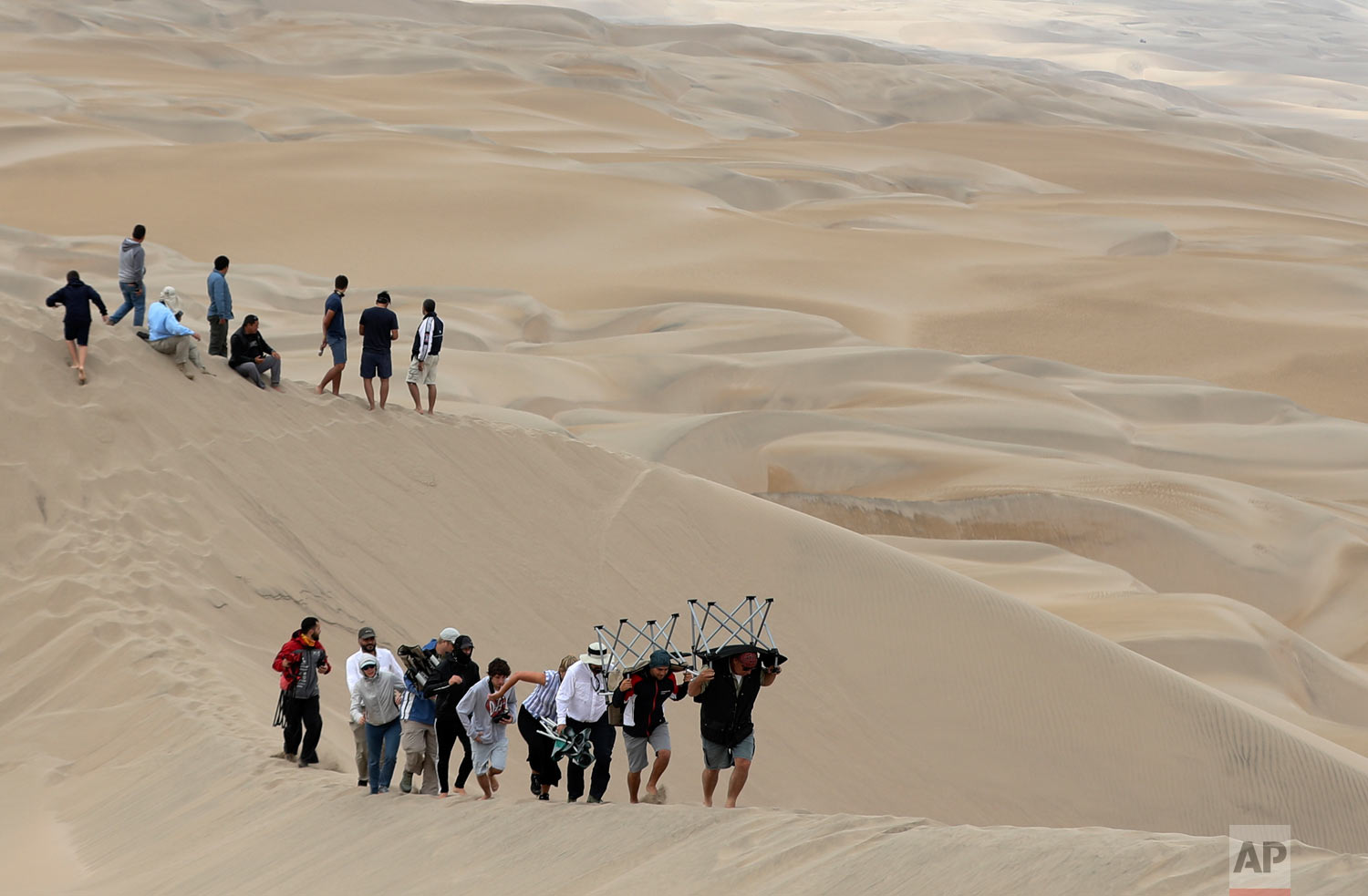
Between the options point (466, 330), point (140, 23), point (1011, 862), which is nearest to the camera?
point (1011, 862)

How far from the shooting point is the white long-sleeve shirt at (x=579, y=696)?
288 inches

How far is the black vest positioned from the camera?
7.28 metres

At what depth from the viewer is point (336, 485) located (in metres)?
12.0

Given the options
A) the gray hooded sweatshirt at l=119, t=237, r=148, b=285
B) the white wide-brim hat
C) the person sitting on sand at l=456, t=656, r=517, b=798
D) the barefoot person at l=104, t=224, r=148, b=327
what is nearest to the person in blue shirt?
the barefoot person at l=104, t=224, r=148, b=327

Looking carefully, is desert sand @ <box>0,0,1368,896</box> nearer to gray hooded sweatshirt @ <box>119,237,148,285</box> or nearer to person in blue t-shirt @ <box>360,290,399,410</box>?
person in blue t-shirt @ <box>360,290,399,410</box>

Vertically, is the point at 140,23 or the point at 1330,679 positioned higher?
the point at 140,23

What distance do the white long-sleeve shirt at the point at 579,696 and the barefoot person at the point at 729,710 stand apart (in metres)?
0.49

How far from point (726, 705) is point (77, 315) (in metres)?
6.71

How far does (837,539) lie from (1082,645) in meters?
2.40

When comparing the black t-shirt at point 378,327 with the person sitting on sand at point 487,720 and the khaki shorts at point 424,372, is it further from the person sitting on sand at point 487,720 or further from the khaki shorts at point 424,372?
the person sitting on sand at point 487,720

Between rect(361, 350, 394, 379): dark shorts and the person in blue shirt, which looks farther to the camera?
rect(361, 350, 394, 379): dark shorts

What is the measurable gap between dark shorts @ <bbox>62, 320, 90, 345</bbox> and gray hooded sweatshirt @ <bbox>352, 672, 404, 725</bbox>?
5.14 meters

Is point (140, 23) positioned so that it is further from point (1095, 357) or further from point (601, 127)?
point (1095, 357)

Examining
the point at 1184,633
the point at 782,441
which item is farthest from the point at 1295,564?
the point at 782,441
